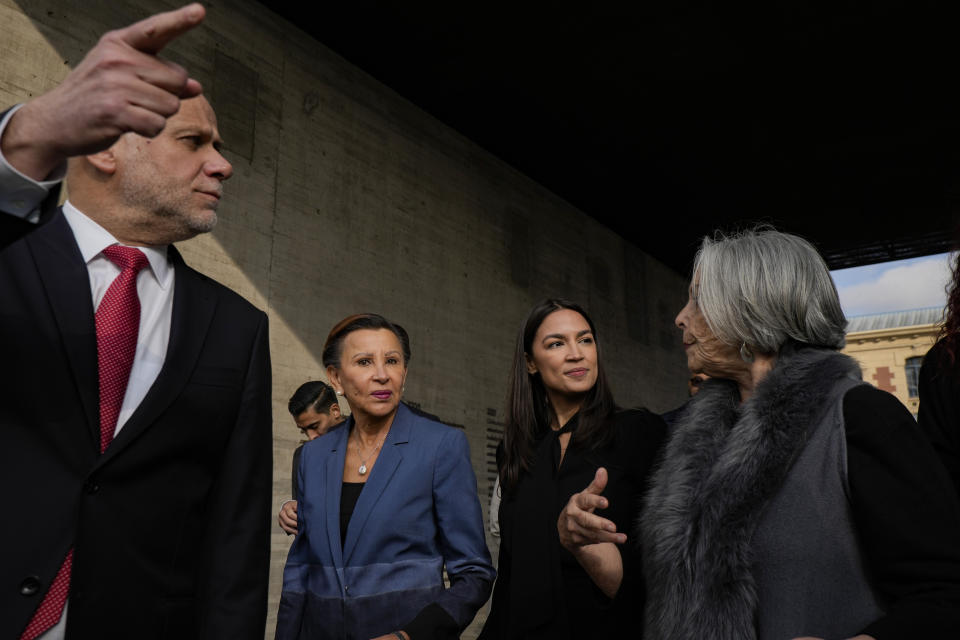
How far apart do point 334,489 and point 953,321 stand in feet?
6.34

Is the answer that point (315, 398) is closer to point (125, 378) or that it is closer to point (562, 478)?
point (562, 478)

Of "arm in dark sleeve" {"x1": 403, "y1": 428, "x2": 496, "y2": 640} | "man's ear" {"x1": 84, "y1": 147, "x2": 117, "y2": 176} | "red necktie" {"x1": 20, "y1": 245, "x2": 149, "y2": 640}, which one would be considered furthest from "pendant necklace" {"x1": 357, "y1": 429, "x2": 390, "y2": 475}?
"man's ear" {"x1": 84, "y1": 147, "x2": 117, "y2": 176}

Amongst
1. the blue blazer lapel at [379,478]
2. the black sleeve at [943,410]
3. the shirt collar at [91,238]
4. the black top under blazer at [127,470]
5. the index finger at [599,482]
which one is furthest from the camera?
the blue blazer lapel at [379,478]

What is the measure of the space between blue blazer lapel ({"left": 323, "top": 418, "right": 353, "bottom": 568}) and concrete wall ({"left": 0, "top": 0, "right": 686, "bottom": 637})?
4.24m

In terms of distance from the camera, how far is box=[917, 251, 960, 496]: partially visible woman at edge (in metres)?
1.92

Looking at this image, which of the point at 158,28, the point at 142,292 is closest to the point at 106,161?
the point at 142,292

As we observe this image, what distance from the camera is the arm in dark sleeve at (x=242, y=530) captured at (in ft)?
5.33

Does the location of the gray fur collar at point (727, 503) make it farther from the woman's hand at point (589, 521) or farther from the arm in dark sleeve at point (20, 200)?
the arm in dark sleeve at point (20, 200)

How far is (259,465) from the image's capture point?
1.75m

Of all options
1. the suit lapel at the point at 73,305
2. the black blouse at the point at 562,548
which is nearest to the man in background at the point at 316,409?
the black blouse at the point at 562,548

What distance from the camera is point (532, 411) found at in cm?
307

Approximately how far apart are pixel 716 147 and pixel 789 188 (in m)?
2.04

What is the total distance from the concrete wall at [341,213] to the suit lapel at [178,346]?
494 cm

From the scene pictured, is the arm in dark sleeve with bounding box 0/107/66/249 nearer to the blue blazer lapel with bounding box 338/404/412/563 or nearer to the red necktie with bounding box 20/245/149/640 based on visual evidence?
the red necktie with bounding box 20/245/149/640
